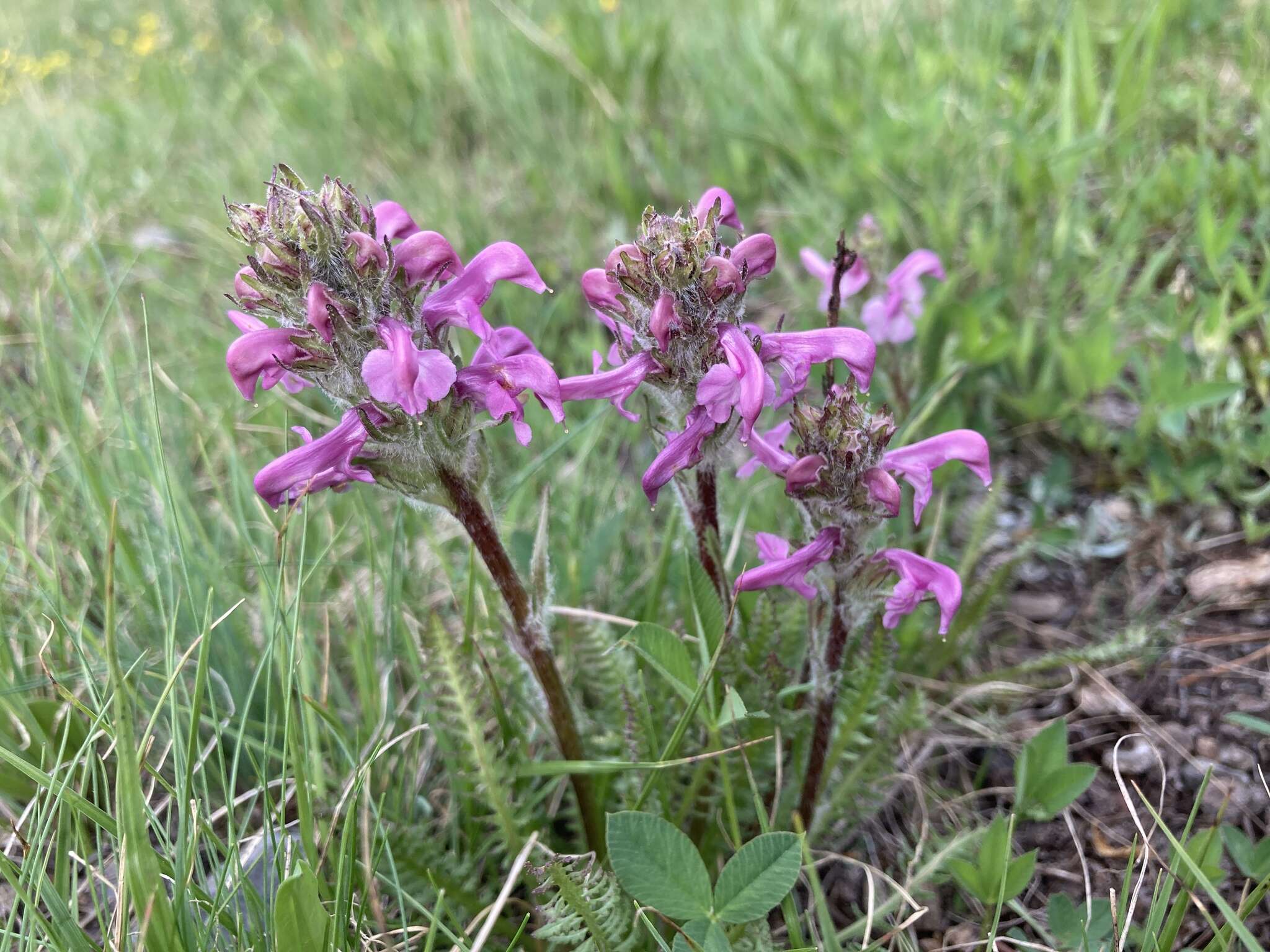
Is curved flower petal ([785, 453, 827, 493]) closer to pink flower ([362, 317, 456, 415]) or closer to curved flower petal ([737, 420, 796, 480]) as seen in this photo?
curved flower petal ([737, 420, 796, 480])

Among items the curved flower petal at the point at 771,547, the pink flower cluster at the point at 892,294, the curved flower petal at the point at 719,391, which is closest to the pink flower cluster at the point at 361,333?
the curved flower petal at the point at 719,391

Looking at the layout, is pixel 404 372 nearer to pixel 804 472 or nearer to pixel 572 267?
pixel 804 472

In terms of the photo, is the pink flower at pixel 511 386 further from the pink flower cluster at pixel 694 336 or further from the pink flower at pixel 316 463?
the pink flower at pixel 316 463

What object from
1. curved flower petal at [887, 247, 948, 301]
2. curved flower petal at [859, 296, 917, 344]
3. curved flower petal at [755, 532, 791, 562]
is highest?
curved flower petal at [887, 247, 948, 301]

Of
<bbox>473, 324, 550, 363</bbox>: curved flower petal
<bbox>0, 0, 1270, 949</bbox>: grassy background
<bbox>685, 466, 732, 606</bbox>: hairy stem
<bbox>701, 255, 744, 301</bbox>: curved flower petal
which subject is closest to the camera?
<bbox>701, 255, 744, 301</bbox>: curved flower petal

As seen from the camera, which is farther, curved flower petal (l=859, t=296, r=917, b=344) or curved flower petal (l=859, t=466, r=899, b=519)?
curved flower petal (l=859, t=296, r=917, b=344)

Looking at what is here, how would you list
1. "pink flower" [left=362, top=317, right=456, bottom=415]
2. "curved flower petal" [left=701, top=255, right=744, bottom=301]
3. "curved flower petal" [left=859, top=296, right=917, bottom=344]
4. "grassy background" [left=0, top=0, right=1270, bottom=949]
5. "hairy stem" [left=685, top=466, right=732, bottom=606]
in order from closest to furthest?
1. "pink flower" [left=362, top=317, right=456, bottom=415]
2. "curved flower petal" [left=701, top=255, right=744, bottom=301]
3. "hairy stem" [left=685, top=466, right=732, bottom=606]
4. "grassy background" [left=0, top=0, right=1270, bottom=949]
5. "curved flower petal" [left=859, top=296, right=917, bottom=344]

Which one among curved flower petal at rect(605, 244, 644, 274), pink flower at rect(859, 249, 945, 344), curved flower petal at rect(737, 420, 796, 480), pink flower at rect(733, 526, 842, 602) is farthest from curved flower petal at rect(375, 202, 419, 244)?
pink flower at rect(859, 249, 945, 344)
